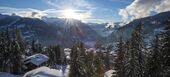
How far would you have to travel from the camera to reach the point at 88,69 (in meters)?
65.4

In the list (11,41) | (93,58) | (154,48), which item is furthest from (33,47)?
(154,48)

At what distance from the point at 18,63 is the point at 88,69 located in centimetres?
3327

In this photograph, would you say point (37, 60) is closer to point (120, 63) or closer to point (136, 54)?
point (120, 63)

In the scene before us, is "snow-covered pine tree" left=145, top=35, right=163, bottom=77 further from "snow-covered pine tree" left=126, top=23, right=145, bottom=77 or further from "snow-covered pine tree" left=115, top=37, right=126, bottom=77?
"snow-covered pine tree" left=115, top=37, right=126, bottom=77

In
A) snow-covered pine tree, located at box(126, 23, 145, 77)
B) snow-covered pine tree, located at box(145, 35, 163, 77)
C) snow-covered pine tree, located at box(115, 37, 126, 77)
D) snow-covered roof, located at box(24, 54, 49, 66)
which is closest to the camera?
snow-covered pine tree, located at box(126, 23, 145, 77)

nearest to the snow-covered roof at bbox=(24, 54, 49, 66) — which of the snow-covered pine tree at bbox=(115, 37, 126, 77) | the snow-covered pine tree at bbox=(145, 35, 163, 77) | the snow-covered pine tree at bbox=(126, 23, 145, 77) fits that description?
the snow-covered pine tree at bbox=(115, 37, 126, 77)

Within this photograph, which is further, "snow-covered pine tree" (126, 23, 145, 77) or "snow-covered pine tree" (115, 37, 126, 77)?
"snow-covered pine tree" (115, 37, 126, 77)

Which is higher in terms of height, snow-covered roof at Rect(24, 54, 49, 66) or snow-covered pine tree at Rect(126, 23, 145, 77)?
snow-covered pine tree at Rect(126, 23, 145, 77)

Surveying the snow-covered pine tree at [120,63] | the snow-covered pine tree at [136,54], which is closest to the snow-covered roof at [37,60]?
the snow-covered pine tree at [120,63]

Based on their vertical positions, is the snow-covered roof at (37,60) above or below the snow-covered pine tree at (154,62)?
below

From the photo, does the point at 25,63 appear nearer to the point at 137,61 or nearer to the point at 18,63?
the point at 18,63

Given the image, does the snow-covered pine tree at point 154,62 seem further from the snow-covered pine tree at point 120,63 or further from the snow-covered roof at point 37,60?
the snow-covered roof at point 37,60

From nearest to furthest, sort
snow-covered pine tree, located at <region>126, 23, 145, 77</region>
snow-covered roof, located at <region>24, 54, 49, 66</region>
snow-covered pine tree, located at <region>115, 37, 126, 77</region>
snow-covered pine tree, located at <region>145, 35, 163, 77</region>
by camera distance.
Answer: snow-covered pine tree, located at <region>126, 23, 145, 77</region> → snow-covered pine tree, located at <region>145, 35, 163, 77</region> → snow-covered pine tree, located at <region>115, 37, 126, 77</region> → snow-covered roof, located at <region>24, 54, 49, 66</region>

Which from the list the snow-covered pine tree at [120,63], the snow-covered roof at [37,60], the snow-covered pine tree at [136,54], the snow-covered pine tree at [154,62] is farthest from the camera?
the snow-covered roof at [37,60]
